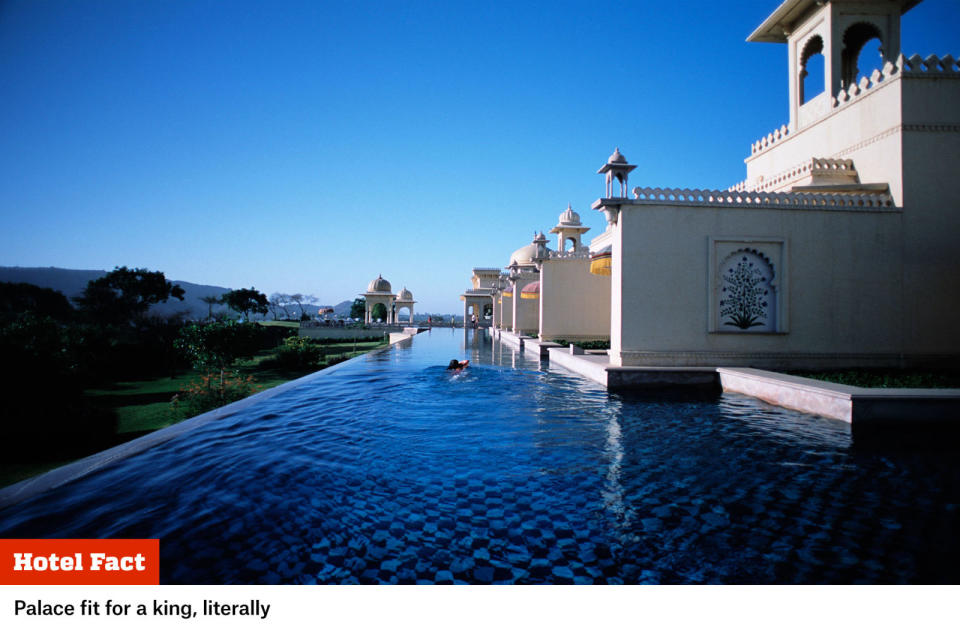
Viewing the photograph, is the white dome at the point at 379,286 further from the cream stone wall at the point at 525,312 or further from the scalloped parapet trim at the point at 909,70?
the scalloped parapet trim at the point at 909,70

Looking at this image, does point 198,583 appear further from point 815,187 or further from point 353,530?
point 815,187

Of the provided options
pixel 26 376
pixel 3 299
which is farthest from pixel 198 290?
pixel 26 376

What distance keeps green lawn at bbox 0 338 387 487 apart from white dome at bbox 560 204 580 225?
40.3 feet

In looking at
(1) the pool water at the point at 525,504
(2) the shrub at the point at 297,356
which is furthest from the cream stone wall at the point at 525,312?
(1) the pool water at the point at 525,504

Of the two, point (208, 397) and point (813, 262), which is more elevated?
point (813, 262)

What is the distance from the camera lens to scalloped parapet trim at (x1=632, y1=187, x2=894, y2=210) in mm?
8727

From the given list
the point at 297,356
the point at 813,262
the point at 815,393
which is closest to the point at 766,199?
the point at 813,262

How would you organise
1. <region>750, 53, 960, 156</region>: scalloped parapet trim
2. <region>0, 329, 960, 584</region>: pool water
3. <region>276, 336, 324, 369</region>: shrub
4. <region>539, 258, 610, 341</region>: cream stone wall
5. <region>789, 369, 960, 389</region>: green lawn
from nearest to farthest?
<region>0, 329, 960, 584</region>: pool water → <region>789, 369, 960, 389</region>: green lawn → <region>750, 53, 960, 156</region>: scalloped parapet trim → <region>539, 258, 610, 341</region>: cream stone wall → <region>276, 336, 324, 369</region>: shrub

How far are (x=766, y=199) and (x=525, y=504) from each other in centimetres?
821

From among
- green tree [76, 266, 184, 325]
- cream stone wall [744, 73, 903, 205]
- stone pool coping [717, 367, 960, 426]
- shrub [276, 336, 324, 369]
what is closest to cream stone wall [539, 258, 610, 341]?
cream stone wall [744, 73, 903, 205]

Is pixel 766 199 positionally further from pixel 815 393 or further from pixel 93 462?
pixel 93 462

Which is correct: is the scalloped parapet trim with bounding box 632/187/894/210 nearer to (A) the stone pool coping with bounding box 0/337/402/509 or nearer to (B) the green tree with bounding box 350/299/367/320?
(A) the stone pool coping with bounding box 0/337/402/509

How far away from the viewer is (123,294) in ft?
→ 111

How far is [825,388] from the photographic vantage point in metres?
6.12
